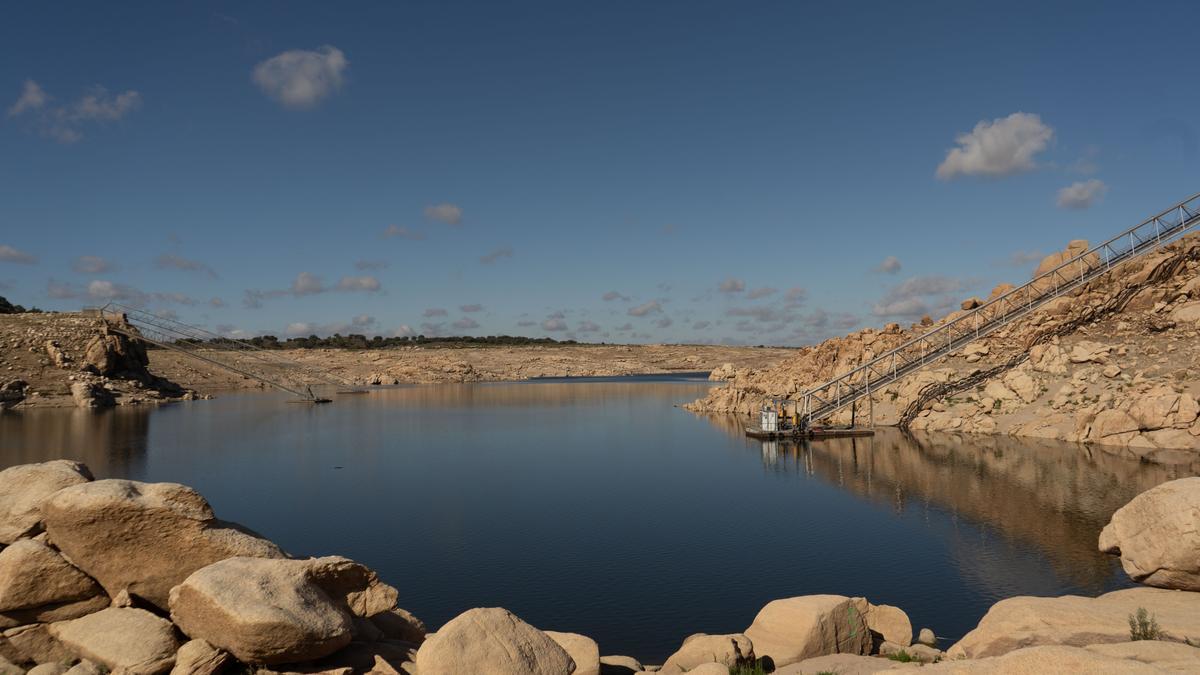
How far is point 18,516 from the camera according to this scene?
15.6 meters

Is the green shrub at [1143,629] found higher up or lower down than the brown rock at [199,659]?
higher up

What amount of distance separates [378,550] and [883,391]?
57.9 metres

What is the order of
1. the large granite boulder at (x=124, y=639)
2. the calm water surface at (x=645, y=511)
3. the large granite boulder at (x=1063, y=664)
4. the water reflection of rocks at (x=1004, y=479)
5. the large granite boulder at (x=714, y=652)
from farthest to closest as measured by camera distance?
the water reflection of rocks at (x=1004, y=479) → the calm water surface at (x=645, y=511) → the large granite boulder at (x=714, y=652) → the large granite boulder at (x=124, y=639) → the large granite boulder at (x=1063, y=664)

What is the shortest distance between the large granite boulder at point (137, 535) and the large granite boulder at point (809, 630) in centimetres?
1204

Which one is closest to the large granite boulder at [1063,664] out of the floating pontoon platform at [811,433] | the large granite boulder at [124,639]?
the large granite boulder at [124,639]

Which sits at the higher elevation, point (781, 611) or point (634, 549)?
point (781, 611)

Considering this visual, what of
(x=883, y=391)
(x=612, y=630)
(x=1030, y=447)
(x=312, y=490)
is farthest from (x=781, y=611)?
(x=883, y=391)

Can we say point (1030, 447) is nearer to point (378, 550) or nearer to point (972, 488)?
point (972, 488)

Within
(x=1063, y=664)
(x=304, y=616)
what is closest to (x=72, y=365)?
(x=304, y=616)

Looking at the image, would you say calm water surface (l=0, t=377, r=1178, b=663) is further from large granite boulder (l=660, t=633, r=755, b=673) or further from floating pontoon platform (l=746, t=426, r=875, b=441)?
large granite boulder (l=660, t=633, r=755, b=673)

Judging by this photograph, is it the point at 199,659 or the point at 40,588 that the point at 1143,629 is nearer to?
the point at 199,659

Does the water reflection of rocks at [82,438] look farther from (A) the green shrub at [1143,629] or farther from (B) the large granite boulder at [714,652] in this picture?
(A) the green shrub at [1143,629]

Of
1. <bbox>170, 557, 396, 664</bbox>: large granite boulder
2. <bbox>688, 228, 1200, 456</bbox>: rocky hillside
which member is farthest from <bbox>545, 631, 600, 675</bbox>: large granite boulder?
<bbox>688, 228, 1200, 456</bbox>: rocky hillside

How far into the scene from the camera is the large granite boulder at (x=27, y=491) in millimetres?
15570
